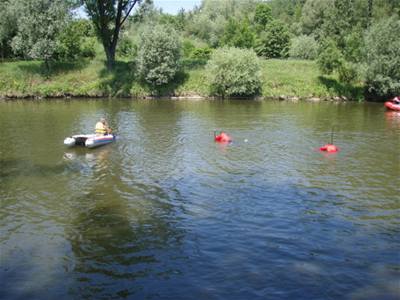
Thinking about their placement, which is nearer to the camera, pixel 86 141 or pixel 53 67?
pixel 86 141

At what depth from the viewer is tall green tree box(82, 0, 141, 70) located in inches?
2335

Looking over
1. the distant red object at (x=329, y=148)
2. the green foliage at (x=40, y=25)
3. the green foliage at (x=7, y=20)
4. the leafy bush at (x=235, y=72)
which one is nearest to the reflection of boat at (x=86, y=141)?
the distant red object at (x=329, y=148)

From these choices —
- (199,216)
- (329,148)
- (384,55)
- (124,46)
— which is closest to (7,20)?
(124,46)

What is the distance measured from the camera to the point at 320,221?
17188mm

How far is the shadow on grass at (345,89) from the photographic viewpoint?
57.0m

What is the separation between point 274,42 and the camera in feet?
283

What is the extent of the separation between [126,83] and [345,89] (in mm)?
28513

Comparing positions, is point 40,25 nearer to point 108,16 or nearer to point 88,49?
point 108,16

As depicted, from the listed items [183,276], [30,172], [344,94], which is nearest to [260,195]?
[183,276]

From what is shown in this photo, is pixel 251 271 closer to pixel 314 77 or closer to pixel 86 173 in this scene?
pixel 86 173

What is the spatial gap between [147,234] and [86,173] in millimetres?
8907

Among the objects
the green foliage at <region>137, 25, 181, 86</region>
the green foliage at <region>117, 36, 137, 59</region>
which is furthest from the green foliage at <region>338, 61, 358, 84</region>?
the green foliage at <region>117, 36, 137, 59</region>

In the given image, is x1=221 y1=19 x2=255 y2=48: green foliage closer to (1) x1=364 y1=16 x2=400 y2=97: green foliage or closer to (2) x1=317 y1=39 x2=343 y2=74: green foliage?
(2) x1=317 y1=39 x2=343 y2=74: green foliage

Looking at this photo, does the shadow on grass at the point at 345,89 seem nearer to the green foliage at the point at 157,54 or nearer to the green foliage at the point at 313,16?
→ the green foliage at the point at 157,54
